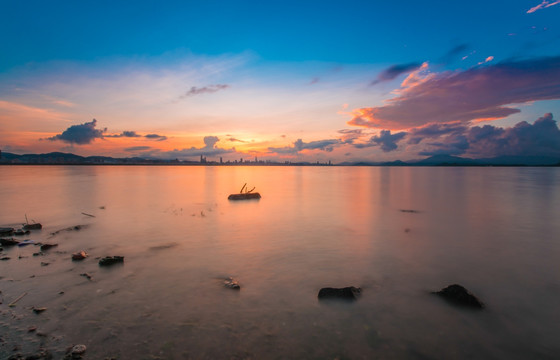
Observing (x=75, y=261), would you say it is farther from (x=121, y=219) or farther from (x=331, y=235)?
(x=331, y=235)

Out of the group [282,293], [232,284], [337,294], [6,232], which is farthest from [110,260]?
[6,232]

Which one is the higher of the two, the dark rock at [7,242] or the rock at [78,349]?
the dark rock at [7,242]

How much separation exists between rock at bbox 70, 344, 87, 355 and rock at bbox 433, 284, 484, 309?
9385mm

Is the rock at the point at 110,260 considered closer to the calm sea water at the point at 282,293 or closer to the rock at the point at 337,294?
Answer: the calm sea water at the point at 282,293

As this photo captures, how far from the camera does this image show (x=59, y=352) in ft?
18.2

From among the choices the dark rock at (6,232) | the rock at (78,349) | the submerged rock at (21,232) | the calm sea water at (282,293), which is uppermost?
the dark rock at (6,232)

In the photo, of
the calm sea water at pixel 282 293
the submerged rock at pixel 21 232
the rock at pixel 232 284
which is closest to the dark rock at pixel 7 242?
the calm sea water at pixel 282 293

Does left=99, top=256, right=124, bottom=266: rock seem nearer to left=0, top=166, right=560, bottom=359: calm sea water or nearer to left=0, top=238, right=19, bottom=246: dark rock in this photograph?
left=0, top=166, right=560, bottom=359: calm sea water

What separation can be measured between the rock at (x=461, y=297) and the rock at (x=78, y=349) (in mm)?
9385

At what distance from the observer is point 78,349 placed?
562 cm

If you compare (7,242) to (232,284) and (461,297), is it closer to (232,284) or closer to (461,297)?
(232,284)

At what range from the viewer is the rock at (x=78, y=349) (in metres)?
5.55

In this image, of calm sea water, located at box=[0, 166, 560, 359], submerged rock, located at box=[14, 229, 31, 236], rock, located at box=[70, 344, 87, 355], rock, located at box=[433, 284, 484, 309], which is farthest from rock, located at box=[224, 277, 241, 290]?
submerged rock, located at box=[14, 229, 31, 236]

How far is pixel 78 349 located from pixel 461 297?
31.9 feet
